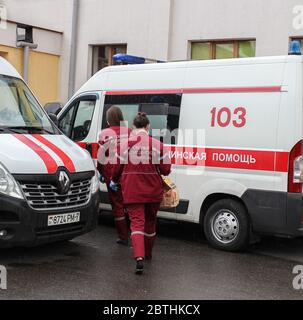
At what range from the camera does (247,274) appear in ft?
21.5

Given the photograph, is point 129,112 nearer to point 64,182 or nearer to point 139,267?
point 64,182

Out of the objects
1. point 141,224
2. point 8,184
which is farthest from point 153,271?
point 8,184

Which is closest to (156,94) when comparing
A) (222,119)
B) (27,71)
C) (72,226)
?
(222,119)

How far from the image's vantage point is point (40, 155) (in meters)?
6.46

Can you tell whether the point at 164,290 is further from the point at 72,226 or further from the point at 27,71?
the point at 27,71

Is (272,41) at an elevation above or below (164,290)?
above

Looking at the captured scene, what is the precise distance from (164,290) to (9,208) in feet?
5.99

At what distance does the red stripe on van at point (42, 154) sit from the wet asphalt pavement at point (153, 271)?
1098 mm

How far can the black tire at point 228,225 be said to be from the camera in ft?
24.5

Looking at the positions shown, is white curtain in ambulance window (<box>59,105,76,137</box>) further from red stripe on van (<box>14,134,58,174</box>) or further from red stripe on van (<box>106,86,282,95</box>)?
red stripe on van (<box>14,134,58,174</box>)

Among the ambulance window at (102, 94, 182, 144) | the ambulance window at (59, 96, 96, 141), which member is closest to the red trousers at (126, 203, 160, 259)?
the ambulance window at (102, 94, 182, 144)

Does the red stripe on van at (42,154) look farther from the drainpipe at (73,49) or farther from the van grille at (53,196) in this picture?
the drainpipe at (73,49)

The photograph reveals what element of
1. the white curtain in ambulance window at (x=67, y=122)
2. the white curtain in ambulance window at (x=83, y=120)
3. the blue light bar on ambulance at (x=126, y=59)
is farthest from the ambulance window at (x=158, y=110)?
the white curtain in ambulance window at (x=67, y=122)

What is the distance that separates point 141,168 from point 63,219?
3.52 ft
